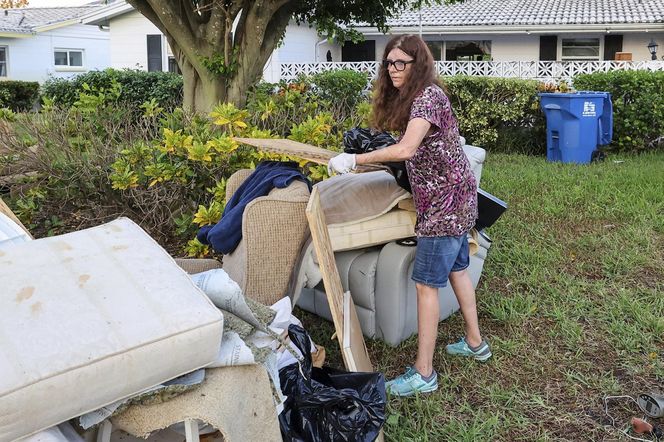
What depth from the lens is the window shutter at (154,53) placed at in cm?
2198

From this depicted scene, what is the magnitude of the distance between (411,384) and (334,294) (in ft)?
2.30

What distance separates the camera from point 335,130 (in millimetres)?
6398

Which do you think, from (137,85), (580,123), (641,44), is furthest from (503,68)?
(137,85)

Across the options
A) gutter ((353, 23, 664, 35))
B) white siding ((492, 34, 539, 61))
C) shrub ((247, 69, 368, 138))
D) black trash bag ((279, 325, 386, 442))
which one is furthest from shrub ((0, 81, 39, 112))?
black trash bag ((279, 325, 386, 442))

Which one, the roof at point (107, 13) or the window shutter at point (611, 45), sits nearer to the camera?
the window shutter at point (611, 45)

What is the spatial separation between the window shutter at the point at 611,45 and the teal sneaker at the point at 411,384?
64.6ft

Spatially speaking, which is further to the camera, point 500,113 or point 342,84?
point 342,84

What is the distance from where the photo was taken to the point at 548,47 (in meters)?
21.0

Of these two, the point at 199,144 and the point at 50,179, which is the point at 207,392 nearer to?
the point at 199,144

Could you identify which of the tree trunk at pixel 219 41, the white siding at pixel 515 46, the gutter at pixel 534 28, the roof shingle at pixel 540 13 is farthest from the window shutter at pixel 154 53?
the tree trunk at pixel 219 41

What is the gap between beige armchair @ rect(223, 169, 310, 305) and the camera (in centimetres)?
329

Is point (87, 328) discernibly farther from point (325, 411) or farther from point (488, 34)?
point (488, 34)

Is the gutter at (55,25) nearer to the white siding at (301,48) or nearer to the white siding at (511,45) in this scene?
the white siding at (301,48)

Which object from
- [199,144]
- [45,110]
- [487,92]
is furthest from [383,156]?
[487,92]
